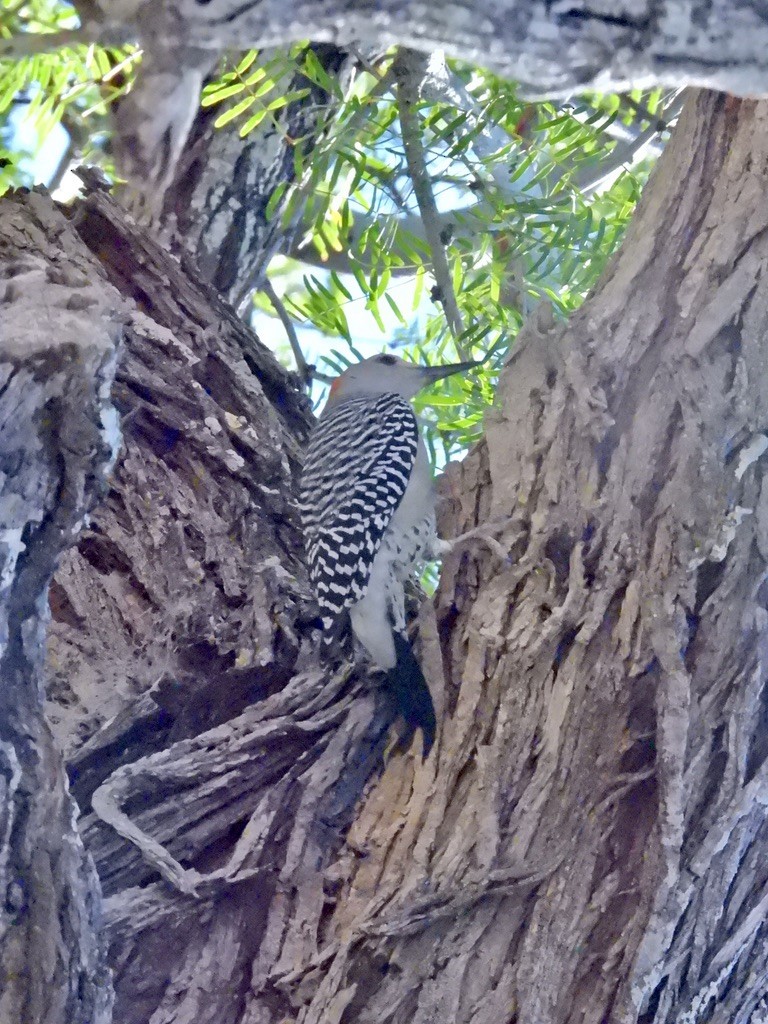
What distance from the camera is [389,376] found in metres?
2.82

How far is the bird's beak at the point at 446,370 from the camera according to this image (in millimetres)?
2398

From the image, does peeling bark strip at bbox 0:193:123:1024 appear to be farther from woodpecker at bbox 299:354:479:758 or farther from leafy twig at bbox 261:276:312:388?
leafy twig at bbox 261:276:312:388

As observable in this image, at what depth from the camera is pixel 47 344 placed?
0.97 metres

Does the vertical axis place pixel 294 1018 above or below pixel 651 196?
below

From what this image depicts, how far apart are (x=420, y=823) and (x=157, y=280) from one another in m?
1.22

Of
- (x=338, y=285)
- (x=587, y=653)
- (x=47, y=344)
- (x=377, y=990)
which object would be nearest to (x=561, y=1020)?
(x=377, y=990)

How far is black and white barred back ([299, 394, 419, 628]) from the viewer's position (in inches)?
78.8

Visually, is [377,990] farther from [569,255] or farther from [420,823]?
[569,255]

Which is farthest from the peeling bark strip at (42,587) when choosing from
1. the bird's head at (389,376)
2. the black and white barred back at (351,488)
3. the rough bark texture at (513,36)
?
the bird's head at (389,376)

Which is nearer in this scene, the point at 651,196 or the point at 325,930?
the point at 325,930

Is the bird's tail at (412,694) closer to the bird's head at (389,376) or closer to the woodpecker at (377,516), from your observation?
the woodpecker at (377,516)

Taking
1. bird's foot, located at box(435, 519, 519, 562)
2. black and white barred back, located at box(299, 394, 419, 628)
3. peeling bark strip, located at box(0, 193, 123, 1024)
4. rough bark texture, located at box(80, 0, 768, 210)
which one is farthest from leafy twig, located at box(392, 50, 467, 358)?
rough bark texture, located at box(80, 0, 768, 210)

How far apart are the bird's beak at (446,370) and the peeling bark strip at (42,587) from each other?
1.40m

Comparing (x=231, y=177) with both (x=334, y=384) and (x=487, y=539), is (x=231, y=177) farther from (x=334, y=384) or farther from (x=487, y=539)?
(x=487, y=539)
